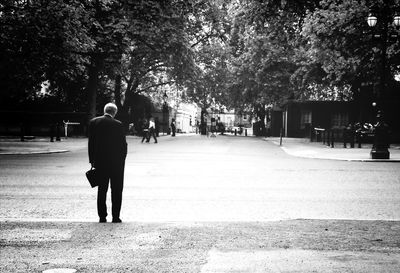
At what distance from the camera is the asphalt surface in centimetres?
532

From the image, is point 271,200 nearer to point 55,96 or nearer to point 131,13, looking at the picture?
point 131,13

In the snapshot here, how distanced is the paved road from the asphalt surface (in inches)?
0.9

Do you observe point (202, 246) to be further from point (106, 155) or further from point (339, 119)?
point (339, 119)

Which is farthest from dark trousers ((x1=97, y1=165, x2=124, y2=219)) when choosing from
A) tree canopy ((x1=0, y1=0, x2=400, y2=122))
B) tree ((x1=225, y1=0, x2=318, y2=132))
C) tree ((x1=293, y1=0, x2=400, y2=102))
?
tree ((x1=225, y1=0, x2=318, y2=132))

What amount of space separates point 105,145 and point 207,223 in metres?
1.84

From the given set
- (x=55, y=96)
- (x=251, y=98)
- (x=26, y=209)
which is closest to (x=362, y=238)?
(x=26, y=209)

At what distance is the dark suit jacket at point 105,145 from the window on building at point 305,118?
4313 cm

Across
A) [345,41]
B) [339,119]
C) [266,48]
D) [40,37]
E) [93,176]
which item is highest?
[266,48]

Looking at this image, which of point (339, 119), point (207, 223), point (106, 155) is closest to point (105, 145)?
point (106, 155)

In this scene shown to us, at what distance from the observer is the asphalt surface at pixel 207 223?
5.32 meters

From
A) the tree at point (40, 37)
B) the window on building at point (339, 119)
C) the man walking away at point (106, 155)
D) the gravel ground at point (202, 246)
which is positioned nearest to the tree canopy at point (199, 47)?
the tree at point (40, 37)

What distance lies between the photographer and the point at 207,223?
731cm

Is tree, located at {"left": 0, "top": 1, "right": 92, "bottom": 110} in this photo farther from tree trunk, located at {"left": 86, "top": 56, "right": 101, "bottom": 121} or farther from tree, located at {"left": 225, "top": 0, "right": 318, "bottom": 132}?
tree, located at {"left": 225, "top": 0, "right": 318, "bottom": 132}

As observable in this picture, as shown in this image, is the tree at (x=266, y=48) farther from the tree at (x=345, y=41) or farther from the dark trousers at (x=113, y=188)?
the dark trousers at (x=113, y=188)
